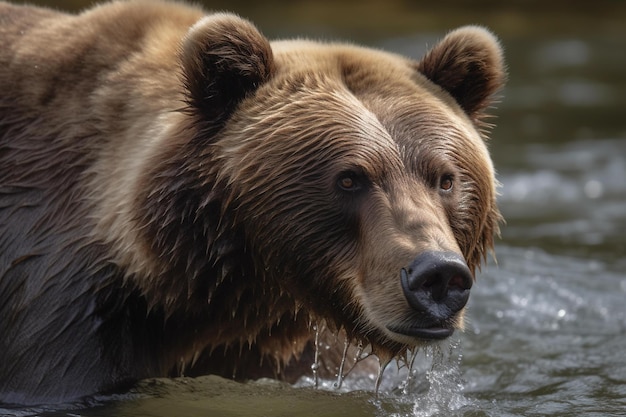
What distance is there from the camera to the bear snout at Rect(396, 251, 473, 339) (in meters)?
4.68

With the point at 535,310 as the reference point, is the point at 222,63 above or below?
above

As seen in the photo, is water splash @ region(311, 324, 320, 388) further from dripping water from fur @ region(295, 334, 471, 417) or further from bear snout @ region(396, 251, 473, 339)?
bear snout @ region(396, 251, 473, 339)

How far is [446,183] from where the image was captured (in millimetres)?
5379

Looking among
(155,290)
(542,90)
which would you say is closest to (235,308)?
(155,290)

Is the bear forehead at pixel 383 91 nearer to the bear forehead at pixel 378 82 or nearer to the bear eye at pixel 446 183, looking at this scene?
the bear forehead at pixel 378 82

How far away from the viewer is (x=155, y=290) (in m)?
5.65

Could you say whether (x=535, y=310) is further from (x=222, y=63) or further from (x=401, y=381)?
(x=222, y=63)

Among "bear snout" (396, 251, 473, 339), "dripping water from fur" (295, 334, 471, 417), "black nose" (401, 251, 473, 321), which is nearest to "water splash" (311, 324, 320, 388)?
"dripping water from fur" (295, 334, 471, 417)

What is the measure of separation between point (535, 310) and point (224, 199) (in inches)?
143

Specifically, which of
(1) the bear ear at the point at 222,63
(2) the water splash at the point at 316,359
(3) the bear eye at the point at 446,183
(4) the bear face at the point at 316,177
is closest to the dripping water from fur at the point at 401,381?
(2) the water splash at the point at 316,359

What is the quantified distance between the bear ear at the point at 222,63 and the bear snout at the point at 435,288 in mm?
1336

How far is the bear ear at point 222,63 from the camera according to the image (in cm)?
544

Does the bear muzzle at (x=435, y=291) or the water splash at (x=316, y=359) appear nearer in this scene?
the bear muzzle at (x=435, y=291)

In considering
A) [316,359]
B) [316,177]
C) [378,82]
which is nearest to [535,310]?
[316,359]
